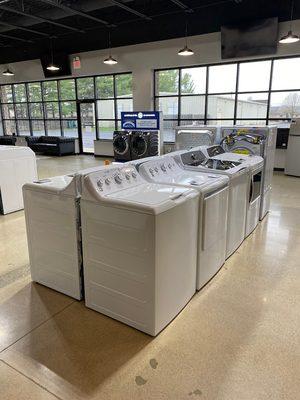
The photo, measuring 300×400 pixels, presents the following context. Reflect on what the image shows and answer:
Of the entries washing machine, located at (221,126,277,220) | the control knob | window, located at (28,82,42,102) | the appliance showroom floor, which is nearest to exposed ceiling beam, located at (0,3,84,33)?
window, located at (28,82,42,102)

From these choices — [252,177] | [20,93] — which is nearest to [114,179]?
[252,177]

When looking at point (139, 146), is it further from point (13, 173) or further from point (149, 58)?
point (13, 173)

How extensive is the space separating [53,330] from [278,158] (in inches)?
293

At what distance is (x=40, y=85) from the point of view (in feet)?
39.9

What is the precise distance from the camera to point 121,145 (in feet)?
29.0

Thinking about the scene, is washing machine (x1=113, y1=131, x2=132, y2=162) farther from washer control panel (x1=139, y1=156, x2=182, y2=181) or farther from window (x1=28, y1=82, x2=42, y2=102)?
washer control panel (x1=139, y1=156, x2=182, y2=181)

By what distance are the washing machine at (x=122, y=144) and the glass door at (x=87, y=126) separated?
105 inches

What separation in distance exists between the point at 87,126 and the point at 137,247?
10.2 metres

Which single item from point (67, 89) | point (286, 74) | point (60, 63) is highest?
point (60, 63)

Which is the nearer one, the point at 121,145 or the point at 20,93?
the point at 121,145

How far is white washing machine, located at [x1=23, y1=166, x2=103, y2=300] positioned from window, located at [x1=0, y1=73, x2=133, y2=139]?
27.4 feet

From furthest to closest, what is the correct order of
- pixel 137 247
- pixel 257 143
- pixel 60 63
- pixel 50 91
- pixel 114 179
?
pixel 50 91, pixel 60 63, pixel 257 143, pixel 114 179, pixel 137 247

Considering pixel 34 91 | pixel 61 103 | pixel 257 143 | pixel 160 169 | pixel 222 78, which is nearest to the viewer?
pixel 160 169

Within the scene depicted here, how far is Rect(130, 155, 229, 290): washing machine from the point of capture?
2.38m
